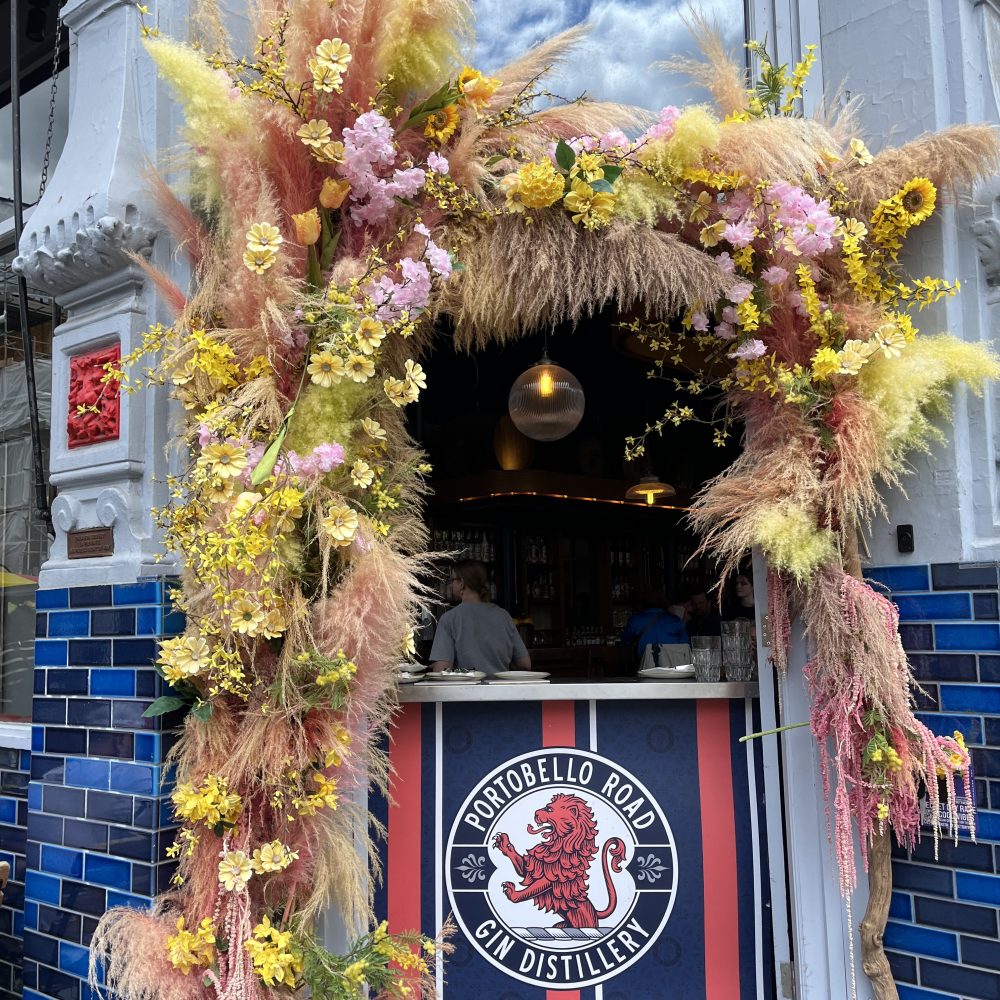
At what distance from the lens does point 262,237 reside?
245 centimetres

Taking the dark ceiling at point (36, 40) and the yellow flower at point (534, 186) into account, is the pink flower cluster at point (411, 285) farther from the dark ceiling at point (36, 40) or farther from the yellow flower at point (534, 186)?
the dark ceiling at point (36, 40)

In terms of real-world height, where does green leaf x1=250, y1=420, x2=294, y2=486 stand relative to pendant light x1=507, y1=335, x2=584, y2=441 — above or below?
below

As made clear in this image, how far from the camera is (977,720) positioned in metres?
2.59

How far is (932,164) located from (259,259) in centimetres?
182

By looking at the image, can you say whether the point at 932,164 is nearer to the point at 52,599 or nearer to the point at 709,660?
the point at 709,660

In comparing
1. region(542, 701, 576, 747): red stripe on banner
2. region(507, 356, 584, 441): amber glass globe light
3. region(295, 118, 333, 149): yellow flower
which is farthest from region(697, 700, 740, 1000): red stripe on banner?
region(507, 356, 584, 441): amber glass globe light

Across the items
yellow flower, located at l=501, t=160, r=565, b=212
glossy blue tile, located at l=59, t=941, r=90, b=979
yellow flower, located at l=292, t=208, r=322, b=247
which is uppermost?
yellow flower, located at l=501, t=160, r=565, b=212

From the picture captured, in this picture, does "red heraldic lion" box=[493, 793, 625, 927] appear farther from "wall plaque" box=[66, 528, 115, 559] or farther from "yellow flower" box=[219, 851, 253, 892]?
"wall plaque" box=[66, 528, 115, 559]

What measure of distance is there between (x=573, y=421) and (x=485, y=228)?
240 cm

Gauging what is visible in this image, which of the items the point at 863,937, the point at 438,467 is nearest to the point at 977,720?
the point at 863,937

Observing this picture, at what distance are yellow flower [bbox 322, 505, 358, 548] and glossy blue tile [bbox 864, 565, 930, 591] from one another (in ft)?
4.78

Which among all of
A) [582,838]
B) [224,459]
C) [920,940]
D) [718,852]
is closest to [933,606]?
[920,940]

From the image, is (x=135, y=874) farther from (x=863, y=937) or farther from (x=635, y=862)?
(x=863, y=937)

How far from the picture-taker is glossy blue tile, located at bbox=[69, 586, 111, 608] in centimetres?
294
